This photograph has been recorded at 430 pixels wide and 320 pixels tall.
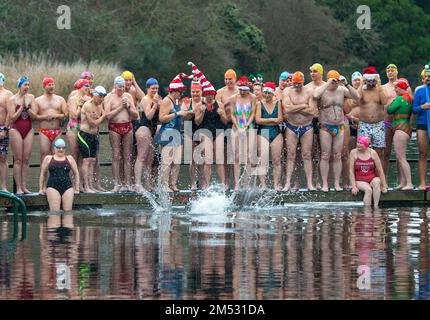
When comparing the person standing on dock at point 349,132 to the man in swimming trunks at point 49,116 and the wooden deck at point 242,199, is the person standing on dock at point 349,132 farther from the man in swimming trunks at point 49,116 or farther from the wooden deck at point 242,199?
the man in swimming trunks at point 49,116

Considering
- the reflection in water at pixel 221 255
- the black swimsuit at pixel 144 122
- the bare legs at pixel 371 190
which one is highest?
the black swimsuit at pixel 144 122

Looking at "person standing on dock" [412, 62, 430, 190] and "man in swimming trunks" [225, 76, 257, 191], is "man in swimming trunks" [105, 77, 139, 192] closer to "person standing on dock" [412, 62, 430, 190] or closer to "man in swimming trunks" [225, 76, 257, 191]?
"man in swimming trunks" [225, 76, 257, 191]

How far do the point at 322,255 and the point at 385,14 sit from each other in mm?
61228

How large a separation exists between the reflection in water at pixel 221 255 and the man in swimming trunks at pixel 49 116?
1452mm

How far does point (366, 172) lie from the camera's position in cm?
2542

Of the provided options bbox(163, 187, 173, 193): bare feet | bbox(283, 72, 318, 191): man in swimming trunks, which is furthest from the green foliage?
bbox(283, 72, 318, 191): man in swimming trunks

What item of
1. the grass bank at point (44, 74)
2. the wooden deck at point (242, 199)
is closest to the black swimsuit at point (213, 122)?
the wooden deck at point (242, 199)

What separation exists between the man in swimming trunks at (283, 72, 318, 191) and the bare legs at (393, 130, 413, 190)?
4.62 ft

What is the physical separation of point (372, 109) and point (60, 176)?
5237 mm

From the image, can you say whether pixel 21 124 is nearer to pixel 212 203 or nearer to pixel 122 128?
pixel 122 128

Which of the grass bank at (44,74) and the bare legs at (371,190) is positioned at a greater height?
the grass bank at (44,74)

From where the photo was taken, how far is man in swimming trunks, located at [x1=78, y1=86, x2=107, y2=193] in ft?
82.0

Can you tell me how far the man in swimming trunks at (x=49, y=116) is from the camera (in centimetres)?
2489

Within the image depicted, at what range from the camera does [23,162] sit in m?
24.9
